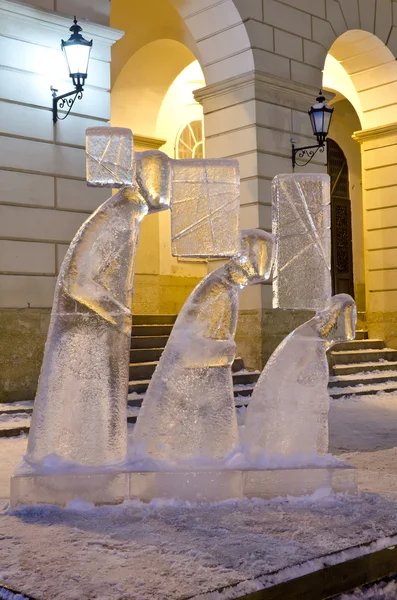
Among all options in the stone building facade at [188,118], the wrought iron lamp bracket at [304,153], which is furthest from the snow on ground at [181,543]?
the wrought iron lamp bracket at [304,153]

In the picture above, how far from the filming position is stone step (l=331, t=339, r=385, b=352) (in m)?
13.2

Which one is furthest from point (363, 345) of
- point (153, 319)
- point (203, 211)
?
point (203, 211)

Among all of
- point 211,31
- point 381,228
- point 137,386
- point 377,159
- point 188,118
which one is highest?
point 211,31

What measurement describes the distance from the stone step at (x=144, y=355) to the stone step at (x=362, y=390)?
2.40 m

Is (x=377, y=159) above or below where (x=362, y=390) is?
above

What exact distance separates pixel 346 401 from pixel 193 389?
19.7ft

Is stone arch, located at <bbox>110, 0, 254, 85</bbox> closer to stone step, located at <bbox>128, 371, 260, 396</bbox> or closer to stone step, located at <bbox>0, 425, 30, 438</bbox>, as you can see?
stone step, located at <bbox>128, 371, 260, 396</bbox>

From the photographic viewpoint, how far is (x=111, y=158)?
365 centimetres

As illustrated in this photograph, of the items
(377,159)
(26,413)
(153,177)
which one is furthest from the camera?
(377,159)

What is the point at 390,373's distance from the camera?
39.5 feet

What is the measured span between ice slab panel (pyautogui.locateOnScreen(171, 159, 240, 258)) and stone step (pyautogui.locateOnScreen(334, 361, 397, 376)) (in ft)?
26.2

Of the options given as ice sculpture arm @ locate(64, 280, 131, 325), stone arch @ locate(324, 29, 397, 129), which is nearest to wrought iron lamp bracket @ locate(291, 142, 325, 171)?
stone arch @ locate(324, 29, 397, 129)

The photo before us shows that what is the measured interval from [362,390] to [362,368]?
6.14 feet

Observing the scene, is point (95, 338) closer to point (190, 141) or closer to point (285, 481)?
point (285, 481)
